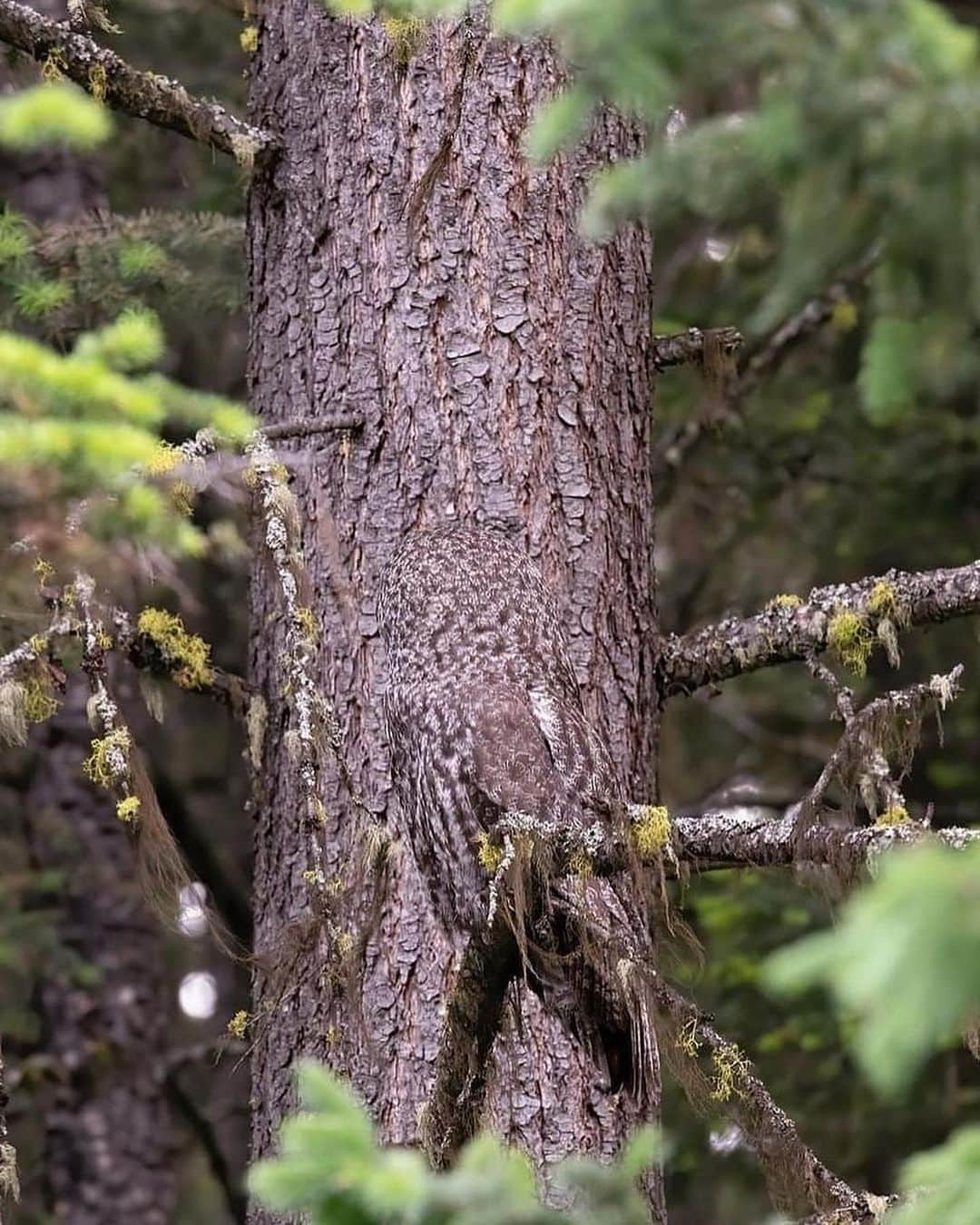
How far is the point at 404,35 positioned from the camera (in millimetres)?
4629

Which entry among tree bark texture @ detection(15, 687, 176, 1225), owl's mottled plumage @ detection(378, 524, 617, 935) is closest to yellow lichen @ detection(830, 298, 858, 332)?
owl's mottled plumage @ detection(378, 524, 617, 935)

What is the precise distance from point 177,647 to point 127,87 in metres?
1.54

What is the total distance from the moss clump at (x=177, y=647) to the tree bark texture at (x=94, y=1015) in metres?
3.19

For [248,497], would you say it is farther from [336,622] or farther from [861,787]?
[861,787]

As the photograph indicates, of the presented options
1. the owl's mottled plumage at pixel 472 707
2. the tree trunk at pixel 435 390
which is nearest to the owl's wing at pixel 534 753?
the owl's mottled plumage at pixel 472 707

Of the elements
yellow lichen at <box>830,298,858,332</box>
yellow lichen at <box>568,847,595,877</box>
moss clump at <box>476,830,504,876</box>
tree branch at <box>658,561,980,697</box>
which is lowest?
yellow lichen at <box>568,847,595,877</box>

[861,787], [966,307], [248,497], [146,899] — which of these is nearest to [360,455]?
[248,497]

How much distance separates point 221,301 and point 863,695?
3889 mm

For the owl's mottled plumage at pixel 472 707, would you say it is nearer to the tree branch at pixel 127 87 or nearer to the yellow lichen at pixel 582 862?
the yellow lichen at pixel 582 862

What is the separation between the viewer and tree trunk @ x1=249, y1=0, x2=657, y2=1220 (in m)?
4.60

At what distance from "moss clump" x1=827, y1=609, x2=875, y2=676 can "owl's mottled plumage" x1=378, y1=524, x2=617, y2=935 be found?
0.65 metres

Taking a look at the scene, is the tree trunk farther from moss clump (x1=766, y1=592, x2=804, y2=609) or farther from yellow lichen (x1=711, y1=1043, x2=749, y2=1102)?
yellow lichen (x1=711, y1=1043, x2=749, y2=1102)

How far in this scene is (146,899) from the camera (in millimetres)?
4199

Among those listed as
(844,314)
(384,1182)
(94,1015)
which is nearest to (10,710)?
(384,1182)
